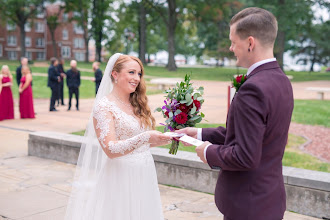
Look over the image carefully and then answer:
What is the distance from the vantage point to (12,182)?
6.55m

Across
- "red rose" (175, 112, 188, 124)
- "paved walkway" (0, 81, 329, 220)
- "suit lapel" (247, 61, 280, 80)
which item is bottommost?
"paved walkway" (0, 81, 329, 220)

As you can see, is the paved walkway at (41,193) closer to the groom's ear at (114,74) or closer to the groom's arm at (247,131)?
the groom's ear at (114,74)

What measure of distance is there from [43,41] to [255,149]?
2957 inches

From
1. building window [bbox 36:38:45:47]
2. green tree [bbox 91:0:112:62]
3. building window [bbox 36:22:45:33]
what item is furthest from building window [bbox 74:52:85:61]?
green tree [bbox 91:0:112:62]

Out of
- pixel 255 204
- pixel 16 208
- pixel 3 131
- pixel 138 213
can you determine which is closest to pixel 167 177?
pixel 16 208

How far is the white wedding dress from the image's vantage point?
3641mm

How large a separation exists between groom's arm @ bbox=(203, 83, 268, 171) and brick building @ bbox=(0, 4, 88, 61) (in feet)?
228

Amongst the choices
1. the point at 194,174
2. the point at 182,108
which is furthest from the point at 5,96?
the point at 182,108

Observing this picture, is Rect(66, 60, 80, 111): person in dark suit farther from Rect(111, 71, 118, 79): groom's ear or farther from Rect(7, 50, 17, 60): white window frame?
Rect(7, 50, 17, 60): white window frame

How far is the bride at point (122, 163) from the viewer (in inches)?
143

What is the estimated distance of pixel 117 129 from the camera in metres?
3.63

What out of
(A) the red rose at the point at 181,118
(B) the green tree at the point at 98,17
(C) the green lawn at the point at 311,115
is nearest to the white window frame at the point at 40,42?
(B) the green tree at the point at 98,17

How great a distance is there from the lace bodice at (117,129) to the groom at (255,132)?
41.8 inches

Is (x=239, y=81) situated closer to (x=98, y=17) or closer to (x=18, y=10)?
(x=18, y=10)
